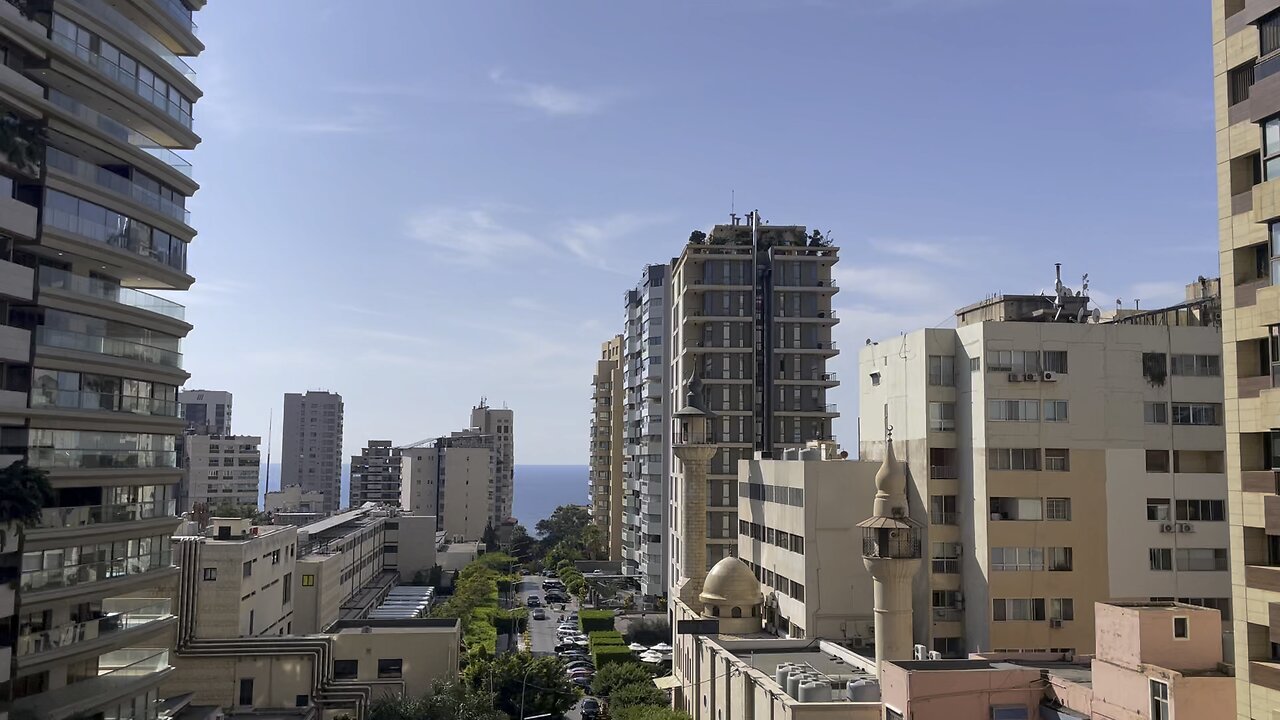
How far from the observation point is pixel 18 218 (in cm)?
3144

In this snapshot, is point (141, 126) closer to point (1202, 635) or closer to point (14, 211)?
point (14, 211)

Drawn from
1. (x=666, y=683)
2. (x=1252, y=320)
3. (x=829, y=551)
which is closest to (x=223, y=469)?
(x=666, y=683)

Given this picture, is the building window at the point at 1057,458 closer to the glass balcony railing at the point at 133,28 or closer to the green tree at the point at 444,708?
the green tree at the point at 444,708

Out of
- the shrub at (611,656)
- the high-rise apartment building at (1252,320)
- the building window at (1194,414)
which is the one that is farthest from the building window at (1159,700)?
the shrub at (611,656)

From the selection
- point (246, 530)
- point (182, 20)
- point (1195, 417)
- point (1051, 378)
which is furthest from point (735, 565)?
point (182, 20)

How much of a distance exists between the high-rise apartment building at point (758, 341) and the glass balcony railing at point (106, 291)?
50.0m

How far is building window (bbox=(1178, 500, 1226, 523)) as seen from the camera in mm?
47781

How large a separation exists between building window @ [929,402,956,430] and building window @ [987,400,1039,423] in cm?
316

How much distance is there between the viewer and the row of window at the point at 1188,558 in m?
47.4

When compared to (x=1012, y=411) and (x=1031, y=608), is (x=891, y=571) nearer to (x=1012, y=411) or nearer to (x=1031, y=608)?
(x=1031, y=608)

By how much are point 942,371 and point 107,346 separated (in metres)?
39.4

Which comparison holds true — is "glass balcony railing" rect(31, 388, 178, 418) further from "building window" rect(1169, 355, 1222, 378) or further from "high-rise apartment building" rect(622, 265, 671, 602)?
"high-rise apartment building" rect(622, 265, 671, 602)

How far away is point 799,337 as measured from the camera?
85.1 m

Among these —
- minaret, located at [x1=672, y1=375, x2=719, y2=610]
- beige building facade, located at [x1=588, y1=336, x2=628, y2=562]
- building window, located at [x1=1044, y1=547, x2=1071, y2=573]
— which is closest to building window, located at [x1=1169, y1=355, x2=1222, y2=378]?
building window, located at [x1=1044, y1=547, x2=1071, y2=573]
